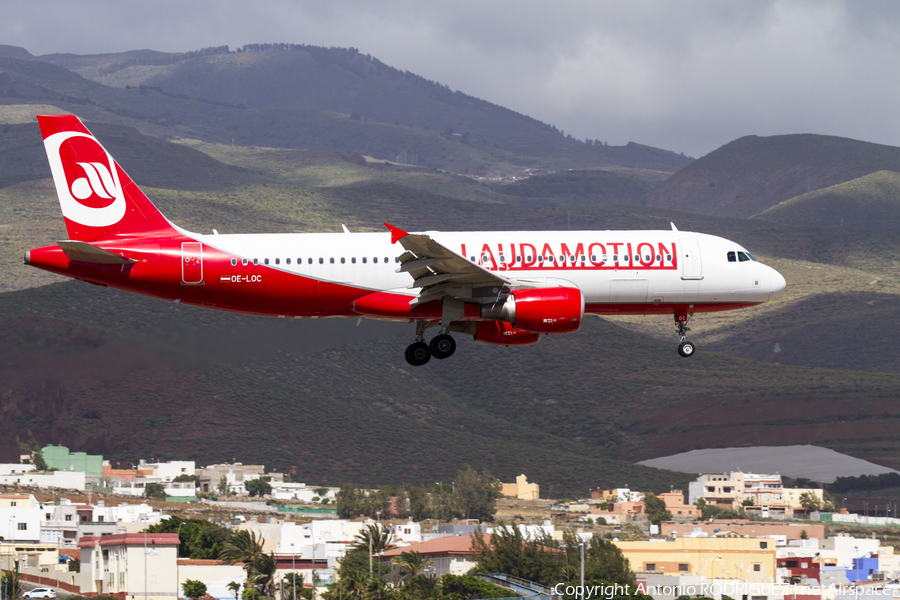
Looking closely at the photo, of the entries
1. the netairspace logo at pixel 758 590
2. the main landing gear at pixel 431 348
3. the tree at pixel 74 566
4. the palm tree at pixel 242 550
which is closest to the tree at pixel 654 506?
the netairspace logo at pixel 758 590

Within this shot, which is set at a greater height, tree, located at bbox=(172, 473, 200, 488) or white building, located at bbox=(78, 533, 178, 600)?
tree, located at bbox=(172, 473, 200, 488)

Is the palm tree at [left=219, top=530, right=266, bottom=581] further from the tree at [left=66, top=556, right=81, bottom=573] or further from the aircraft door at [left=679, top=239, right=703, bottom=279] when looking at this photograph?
the aircraft door at [left=679, top=239, right=703, bottom=279]

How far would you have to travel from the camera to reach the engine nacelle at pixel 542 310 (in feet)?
143

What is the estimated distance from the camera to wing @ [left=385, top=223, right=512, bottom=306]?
41812mm

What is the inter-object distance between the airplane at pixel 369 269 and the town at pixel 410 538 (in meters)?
47.8

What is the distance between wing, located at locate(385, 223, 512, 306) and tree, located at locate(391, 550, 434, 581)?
60135 mm

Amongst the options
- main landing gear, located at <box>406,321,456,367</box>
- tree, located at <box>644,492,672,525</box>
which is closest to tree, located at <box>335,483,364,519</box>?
tree, located at <box>644,492,672,525</box>

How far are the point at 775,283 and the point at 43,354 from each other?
193 ft

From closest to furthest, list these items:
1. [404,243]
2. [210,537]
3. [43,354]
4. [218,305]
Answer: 1. [404,243]
2. [218,305]
3. [43,354]
4. [210,537]

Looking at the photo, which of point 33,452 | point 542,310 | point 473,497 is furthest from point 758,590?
point 33,452

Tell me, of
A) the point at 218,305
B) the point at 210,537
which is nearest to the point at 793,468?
the point at 210,537

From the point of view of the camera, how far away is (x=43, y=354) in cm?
8819

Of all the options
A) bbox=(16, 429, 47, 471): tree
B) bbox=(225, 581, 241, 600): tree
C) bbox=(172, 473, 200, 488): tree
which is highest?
bbox=(16, 429, 47, 471): tree

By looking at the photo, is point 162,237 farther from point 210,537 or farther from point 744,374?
point 744,374
